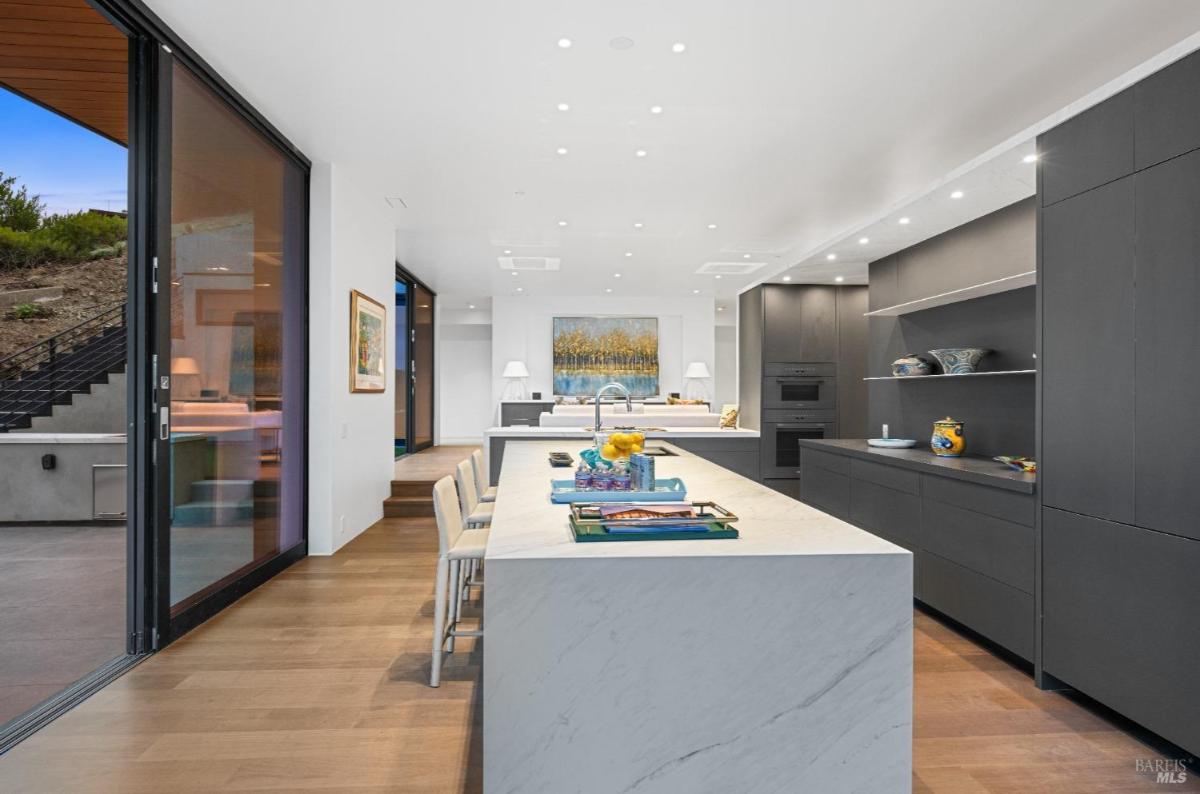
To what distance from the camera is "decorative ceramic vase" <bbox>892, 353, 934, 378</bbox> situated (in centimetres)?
423

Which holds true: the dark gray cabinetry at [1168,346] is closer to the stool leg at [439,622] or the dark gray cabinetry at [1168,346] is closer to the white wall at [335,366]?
the stool leg at [439,622]

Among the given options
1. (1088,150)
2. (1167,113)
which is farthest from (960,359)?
(1167,113)

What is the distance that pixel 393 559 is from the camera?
4680 millimetres

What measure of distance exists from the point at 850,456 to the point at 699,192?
253cm

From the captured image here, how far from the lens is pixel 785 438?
7.25 m

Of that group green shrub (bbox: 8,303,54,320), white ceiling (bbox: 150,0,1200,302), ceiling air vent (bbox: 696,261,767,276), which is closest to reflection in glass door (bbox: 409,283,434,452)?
ceiling air vent (bbox: 696,261,767,276)

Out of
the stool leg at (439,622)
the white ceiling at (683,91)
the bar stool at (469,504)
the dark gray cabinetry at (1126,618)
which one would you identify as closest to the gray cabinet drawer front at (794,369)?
the white ceiling at (683,91)

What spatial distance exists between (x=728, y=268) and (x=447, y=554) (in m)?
7.37

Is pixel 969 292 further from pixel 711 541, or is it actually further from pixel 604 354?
pixel 604 354

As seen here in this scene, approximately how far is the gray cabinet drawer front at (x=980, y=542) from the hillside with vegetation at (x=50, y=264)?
14.2 feet

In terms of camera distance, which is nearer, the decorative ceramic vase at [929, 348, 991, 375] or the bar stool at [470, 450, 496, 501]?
the decorative ceramic vase at [929, 348, 991, 375]

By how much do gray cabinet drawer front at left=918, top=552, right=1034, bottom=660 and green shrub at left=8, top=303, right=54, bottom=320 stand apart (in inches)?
184

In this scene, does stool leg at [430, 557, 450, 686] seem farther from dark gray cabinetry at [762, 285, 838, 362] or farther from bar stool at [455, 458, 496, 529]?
dark gray cabinetry at [762, 285, 838, 362]

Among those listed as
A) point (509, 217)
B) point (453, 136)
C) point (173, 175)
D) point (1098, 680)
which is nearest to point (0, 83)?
point (173, 175)
